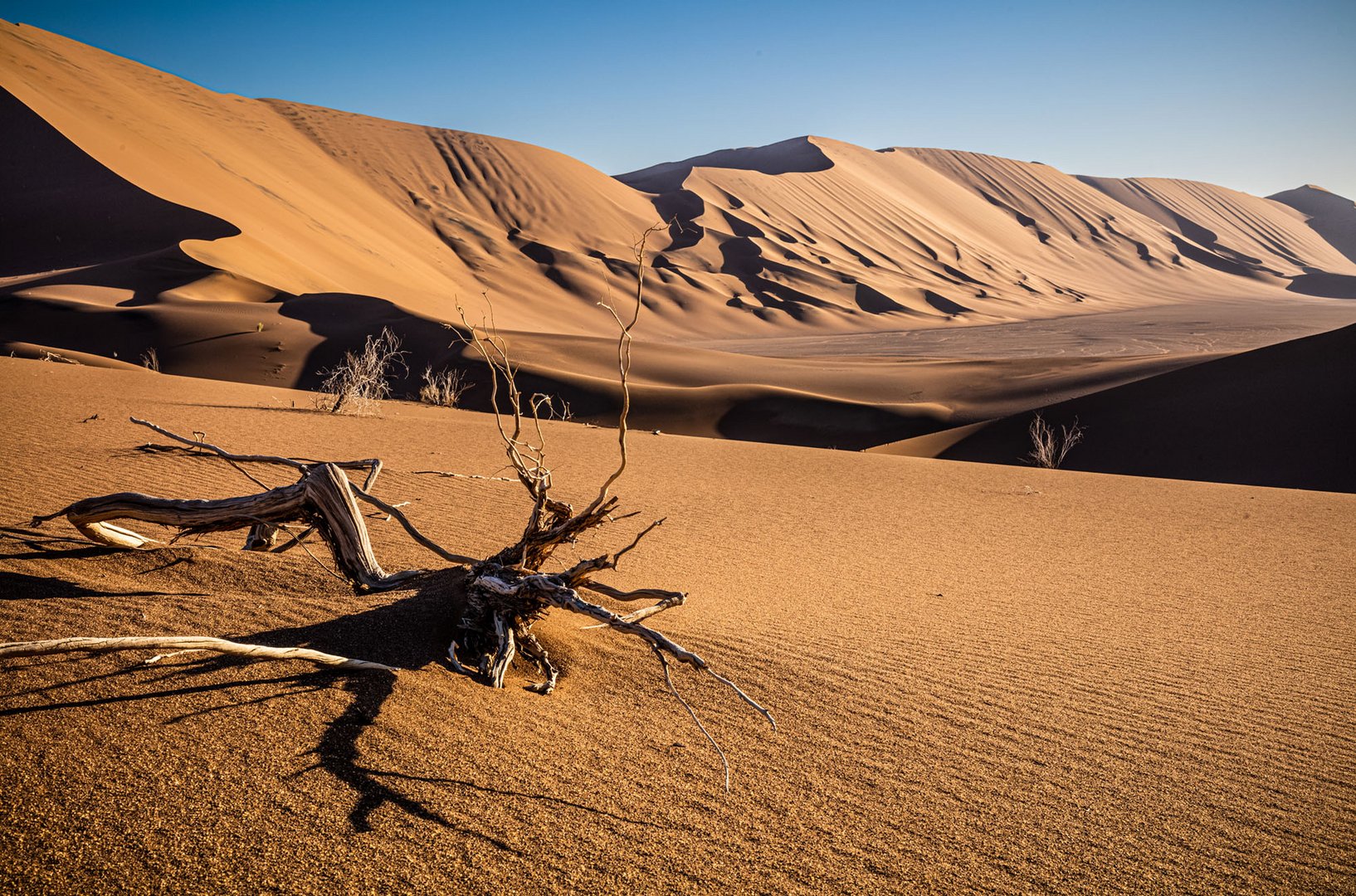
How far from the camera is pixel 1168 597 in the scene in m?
4.99

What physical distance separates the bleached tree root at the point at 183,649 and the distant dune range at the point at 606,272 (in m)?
9.05

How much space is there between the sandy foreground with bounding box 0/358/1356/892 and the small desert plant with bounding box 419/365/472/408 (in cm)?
883

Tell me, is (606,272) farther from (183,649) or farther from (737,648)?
(183,649)

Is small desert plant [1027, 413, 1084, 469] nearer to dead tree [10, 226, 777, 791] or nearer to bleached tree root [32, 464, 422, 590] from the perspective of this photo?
dead tree [10, 226, 777, 791]

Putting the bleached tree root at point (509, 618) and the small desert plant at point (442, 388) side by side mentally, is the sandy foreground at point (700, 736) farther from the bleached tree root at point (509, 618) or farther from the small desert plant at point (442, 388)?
the small desert plant at point (442, 388)

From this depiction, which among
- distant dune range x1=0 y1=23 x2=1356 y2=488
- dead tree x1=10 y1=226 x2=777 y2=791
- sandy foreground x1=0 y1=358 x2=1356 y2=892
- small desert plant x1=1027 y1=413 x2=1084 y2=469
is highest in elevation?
distant dune range x1=0 y1=23 x2=1356 y2=488

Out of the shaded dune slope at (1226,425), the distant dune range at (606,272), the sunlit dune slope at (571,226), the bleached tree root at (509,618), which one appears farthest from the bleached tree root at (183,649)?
the sunlit dune slope at (571,226)

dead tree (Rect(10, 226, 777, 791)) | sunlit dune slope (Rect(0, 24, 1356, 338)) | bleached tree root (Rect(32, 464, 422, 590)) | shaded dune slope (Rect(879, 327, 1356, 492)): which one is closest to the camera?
dead tree (Rect(10, 226, 777, 791))

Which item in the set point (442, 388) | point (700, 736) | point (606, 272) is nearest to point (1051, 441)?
point (606, 272)

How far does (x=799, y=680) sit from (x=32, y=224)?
108 ft

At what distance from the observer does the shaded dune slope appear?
1119 cm

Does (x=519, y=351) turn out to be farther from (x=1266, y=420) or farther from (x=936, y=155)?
(x=936, y=155)

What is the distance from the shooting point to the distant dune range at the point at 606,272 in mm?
17172

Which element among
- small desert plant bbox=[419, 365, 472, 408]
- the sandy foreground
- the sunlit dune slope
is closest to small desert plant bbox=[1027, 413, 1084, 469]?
the sandy foreground
